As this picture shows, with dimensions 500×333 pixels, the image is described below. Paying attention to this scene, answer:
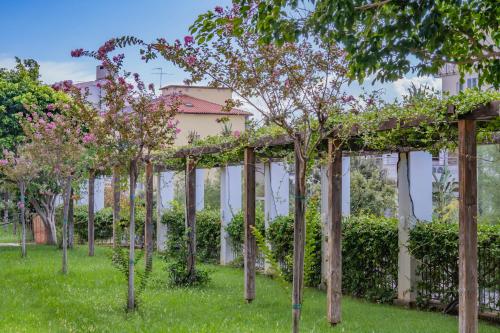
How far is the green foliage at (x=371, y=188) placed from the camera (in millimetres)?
24953

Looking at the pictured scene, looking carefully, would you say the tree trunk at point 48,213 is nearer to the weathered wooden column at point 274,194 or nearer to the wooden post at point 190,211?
the weathered wooden column at point 274,194

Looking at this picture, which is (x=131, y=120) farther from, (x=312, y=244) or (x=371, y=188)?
(x=371, y=188)

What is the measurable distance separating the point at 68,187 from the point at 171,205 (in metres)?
5.16

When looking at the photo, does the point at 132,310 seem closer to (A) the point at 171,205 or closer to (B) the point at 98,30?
(B) the point at 98,30

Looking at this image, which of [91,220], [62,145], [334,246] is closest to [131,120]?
[334,246]

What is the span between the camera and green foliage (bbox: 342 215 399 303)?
11984 mm

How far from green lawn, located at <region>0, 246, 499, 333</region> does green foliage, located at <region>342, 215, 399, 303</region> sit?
41 cm

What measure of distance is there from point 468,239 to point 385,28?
3009 millimetres

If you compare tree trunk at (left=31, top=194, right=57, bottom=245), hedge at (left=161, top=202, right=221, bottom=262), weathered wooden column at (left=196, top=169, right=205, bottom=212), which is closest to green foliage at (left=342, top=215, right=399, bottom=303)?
hedge at (left=161, top=202, right=221, bottom=262)

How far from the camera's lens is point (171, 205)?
20.8 meters

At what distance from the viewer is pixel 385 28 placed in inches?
231

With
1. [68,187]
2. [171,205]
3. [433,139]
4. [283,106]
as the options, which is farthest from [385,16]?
[171,205]

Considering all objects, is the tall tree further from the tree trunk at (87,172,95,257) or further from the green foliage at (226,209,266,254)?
the tree trunk at (87,172,95,257)

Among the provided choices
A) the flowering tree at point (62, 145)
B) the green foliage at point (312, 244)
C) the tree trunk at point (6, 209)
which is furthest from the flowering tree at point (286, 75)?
the tree trunk at point (6, 209)
